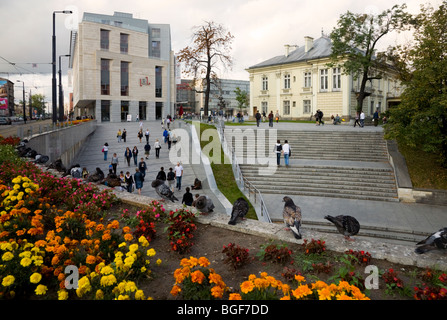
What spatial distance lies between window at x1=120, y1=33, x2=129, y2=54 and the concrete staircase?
42.4 metres

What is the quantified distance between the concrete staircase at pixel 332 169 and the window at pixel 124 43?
42.4 m

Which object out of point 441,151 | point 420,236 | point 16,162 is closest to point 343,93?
point 441,151

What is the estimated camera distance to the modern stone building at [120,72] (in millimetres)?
53531

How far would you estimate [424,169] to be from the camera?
58.9 feet

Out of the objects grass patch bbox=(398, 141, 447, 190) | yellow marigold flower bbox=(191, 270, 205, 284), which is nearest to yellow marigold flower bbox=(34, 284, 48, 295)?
yellow marigold flower bbox=(191, 270, 205, 284)

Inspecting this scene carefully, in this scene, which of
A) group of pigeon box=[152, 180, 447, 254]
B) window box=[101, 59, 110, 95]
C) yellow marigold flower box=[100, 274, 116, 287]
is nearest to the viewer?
yellow marigold flower box=[100, 274, 116, 287]

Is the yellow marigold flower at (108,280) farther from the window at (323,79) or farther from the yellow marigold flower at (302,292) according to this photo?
the window at (323,79)

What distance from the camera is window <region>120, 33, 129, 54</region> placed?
57844 millimetres

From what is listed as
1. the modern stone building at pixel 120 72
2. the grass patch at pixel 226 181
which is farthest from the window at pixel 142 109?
the grass patch at pixel 226 181

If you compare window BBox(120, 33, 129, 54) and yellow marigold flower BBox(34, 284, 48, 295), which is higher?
window BBox(120, 33, 129, 54)

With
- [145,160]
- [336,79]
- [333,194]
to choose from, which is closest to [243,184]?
[333,194]

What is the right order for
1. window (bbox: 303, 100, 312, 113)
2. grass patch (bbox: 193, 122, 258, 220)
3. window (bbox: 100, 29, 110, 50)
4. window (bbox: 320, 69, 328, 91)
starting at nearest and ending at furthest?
grass patch (bbox: 193, 122, 258, 220)
window (bbox: 320, 69, 328, 91)
window (bbox: 303, 100, 312, 113)
window (bbox: 100, 29, 110, 50)

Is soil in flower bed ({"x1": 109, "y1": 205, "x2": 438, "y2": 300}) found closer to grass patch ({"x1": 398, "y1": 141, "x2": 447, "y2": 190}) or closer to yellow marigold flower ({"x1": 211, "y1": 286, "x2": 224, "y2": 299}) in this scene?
yellow marigold flower ({"x1": 211, "y1": 286, "x2": 224, "y2": 299})
